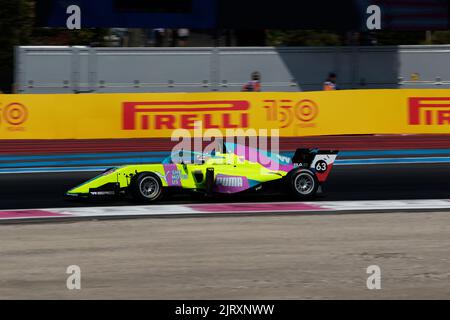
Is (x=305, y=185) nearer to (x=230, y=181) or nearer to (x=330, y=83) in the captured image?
(x=230, y=181)

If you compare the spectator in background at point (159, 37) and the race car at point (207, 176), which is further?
the spectator in background at point (159, 37)

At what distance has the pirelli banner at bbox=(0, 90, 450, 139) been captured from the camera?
18828 mm

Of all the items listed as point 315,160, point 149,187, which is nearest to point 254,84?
point 315,160

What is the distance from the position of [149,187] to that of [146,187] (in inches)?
1.8

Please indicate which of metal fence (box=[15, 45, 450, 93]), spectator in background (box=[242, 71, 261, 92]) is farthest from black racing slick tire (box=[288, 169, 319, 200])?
metal fence (box=[15, 45, 450, 93])

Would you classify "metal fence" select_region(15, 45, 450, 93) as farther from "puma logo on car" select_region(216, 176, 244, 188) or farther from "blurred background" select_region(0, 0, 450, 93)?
"puma logo on car" select_region(216, 176, 244, 188)

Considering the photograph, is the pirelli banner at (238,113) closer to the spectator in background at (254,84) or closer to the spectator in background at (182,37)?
the spectator in background at (254,84)

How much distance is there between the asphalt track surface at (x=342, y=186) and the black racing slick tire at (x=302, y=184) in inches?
15.5

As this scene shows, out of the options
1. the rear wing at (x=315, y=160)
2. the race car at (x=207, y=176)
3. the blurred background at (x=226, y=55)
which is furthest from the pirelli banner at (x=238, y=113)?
the race car at (x=207, y=176)

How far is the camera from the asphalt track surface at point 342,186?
13227 mm

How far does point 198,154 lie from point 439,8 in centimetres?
1416

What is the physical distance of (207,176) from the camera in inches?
492

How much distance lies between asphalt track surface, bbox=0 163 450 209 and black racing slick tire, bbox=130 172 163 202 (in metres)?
0.33

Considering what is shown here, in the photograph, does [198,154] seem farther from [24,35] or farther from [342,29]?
[24,35]
